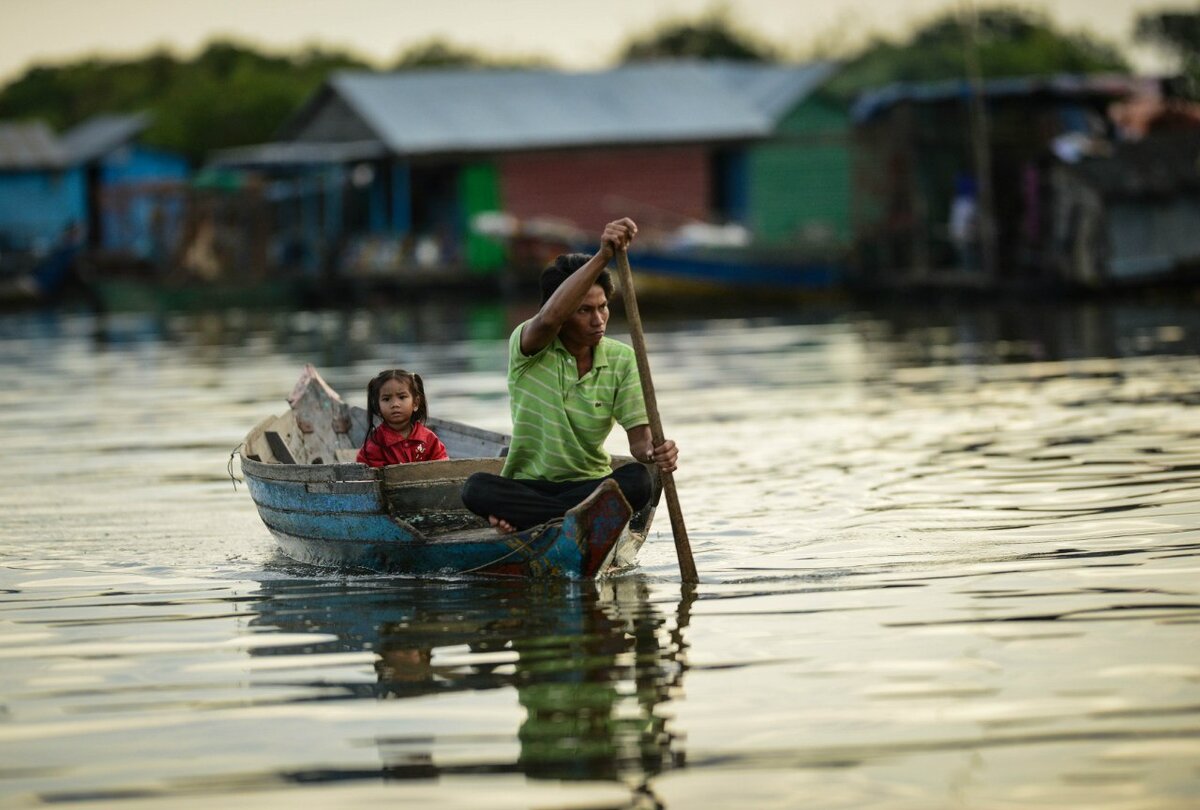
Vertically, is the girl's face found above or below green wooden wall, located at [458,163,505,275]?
below

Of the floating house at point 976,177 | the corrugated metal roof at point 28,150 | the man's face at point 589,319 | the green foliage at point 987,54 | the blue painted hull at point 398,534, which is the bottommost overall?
the blue painted hull at point 398,534

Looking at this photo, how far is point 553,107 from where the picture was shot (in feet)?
121

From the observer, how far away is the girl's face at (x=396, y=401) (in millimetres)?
8062

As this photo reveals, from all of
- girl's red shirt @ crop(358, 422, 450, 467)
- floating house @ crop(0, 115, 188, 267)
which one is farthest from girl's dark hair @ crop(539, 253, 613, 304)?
floating house @ crop(0, 115, 188, 267)

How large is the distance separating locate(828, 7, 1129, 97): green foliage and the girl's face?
2628 centimetres

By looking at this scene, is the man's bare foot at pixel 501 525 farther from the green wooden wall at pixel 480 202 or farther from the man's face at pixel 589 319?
the green wooden wall at pixel 480 202

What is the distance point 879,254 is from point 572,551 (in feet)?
79.1

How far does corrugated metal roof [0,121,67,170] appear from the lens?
41.3 m

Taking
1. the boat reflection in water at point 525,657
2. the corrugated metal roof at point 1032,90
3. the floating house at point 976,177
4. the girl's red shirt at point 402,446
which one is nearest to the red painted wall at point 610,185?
the floating house at point 976,177

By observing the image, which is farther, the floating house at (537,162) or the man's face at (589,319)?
the floating house at (537,162)

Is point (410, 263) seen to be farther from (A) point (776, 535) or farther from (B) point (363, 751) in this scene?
(B) point (363, 751)

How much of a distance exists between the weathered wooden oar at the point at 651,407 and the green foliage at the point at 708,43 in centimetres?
5145

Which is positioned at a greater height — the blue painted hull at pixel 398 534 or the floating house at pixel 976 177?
the floating house at pixel 976 177

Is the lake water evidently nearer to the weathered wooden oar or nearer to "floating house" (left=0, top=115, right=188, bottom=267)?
the weathered wooden oar
